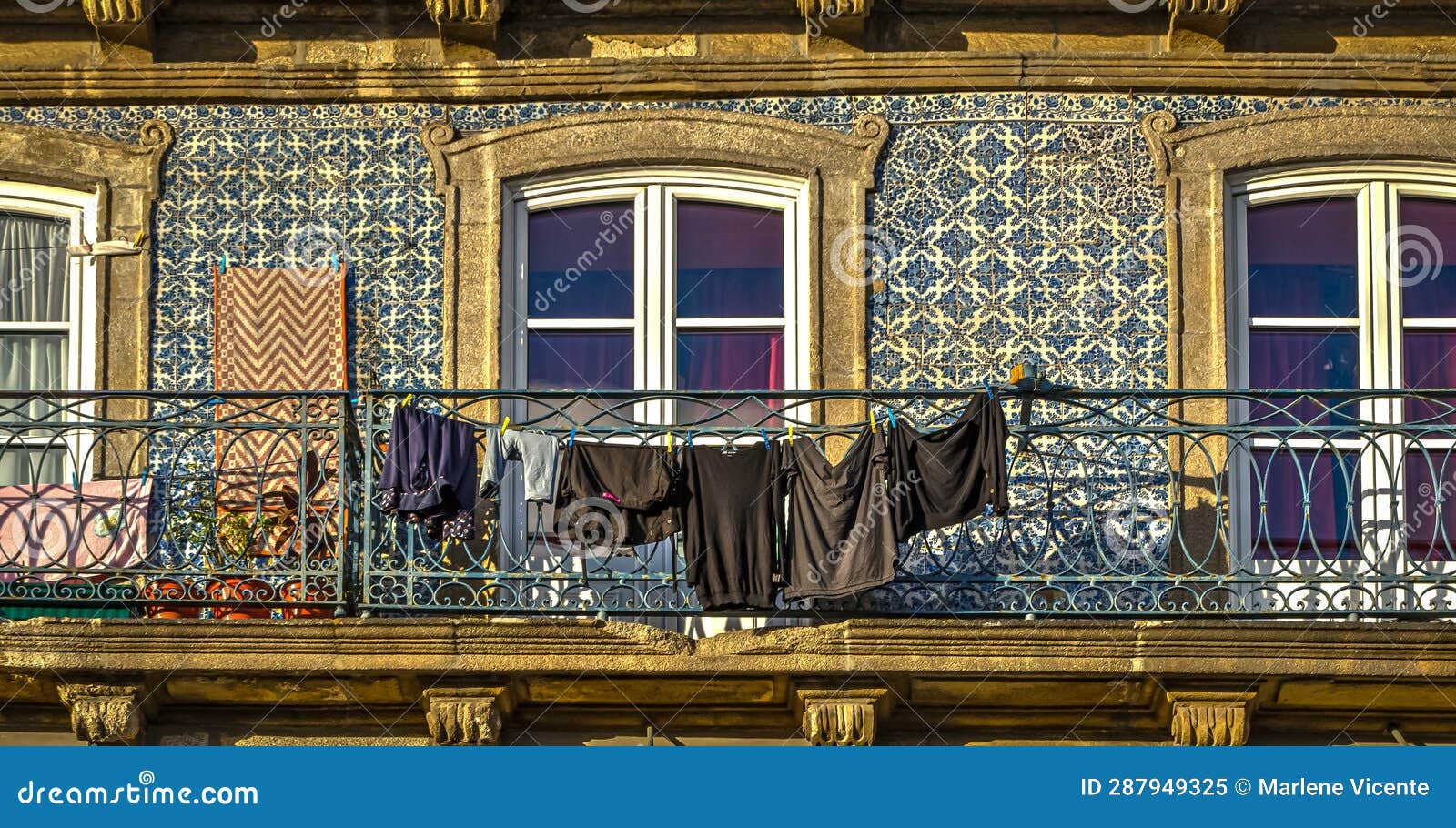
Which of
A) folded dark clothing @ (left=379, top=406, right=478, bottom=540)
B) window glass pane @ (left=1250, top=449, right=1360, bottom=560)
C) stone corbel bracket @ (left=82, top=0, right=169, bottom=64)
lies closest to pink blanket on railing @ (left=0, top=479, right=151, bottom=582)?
folded dark clothing @ (left=379, top=406, right=478, bottom=540)

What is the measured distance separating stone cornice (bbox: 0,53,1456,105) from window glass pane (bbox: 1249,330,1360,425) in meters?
1.09

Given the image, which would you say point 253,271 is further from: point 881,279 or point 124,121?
point 881,279

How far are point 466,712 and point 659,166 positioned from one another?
2757 mm

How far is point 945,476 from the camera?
10555 mm

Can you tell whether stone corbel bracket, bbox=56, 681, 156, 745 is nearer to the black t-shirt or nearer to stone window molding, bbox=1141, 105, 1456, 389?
the black t-shirt

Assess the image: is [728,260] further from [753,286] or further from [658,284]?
[658,284]

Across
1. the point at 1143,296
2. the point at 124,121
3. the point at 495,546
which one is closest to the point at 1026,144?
the point at 1143,296

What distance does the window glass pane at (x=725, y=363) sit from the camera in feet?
38.7

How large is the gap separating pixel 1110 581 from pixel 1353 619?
1101 millimetres

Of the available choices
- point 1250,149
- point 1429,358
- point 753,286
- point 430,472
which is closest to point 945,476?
point 753,286

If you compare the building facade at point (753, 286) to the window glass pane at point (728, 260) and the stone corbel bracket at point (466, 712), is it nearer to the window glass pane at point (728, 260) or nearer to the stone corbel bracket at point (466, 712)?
the window glass pane at point (728, 260)

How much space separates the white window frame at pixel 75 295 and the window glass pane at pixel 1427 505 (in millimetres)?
5608

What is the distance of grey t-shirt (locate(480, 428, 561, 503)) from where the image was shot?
1066cm
